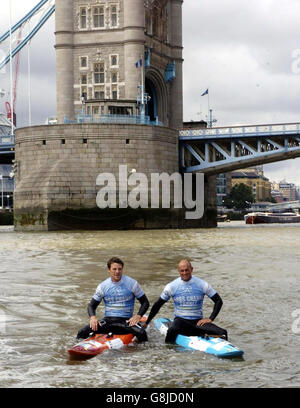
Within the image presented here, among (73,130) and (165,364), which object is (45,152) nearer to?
(73,130)

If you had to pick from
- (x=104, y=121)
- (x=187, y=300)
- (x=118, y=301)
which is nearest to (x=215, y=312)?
(x=187, y=300)

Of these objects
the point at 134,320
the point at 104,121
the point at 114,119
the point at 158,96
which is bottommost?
the point at 134,320

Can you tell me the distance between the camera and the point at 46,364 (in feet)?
32.2

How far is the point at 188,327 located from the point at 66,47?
49438mm

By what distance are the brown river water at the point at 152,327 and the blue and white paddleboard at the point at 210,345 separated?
125 mm

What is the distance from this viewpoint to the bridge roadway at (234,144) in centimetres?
5397

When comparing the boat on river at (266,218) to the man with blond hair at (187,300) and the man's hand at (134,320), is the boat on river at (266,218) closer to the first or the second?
the man with blond hair at (187,300)

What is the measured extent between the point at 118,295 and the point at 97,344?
1236mm

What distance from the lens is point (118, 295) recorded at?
11.5 metres

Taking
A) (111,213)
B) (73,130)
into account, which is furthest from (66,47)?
(111,213)

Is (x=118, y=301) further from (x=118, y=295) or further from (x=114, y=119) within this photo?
(x=114, y=119)

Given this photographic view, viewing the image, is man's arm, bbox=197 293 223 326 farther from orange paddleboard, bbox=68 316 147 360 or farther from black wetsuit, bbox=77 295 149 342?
orange paddleboard, bbox=68 316 147 360

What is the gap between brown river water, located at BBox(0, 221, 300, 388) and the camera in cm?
910


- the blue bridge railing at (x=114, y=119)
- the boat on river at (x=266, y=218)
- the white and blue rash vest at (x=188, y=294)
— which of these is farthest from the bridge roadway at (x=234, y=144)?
the white and blue rash vest at (x=188, y=294)
